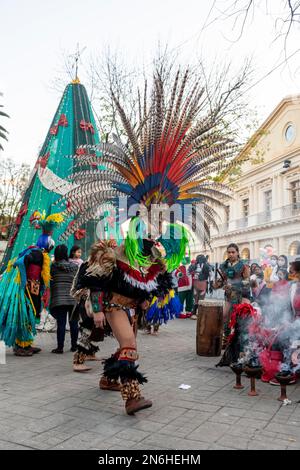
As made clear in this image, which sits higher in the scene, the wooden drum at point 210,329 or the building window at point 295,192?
the building window at point 295,192

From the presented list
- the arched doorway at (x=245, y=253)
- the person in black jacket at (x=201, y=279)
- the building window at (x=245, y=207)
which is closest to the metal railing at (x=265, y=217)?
the building window at (x=245, y=207)

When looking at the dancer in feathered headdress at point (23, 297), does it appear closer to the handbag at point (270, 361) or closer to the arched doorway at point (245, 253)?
the handbag at point (270, 361)

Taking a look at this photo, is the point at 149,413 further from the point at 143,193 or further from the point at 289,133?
the point at 289,133

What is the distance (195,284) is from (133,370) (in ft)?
26.5

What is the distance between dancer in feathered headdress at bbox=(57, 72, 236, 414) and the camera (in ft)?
12.7

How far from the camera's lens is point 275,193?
3384cm

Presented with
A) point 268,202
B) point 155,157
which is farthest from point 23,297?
point 268,202

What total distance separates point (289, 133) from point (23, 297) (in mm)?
29981

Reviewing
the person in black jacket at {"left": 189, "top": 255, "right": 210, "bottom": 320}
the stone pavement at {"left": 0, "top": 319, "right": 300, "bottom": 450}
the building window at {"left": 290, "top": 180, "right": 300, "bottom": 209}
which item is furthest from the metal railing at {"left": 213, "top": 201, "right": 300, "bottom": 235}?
the stone pavement at {"left": 0, "top": 319, "right": 300, "bottom": 450}

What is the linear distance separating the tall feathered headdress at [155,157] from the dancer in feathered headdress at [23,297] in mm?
2258

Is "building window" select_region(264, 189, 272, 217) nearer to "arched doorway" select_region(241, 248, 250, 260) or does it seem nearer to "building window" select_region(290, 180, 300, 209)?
"building window" select_region(290, 180, 300, 209)

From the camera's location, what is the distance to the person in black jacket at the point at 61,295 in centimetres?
650

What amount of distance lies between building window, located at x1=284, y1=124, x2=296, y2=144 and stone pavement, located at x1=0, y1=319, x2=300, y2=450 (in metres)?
29.2
